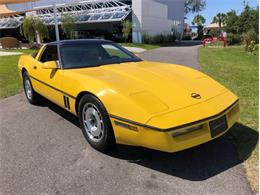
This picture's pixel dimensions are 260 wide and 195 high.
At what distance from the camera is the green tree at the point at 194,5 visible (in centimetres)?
6022

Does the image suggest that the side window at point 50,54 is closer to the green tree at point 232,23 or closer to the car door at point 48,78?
the car door at point 48,78

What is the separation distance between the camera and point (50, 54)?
475 centimetres

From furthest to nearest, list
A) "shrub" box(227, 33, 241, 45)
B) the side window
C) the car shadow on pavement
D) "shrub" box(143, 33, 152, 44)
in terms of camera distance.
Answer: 1. "shrub" box(227, 33, 241, 45)
2. "shrub" box(143, 33, 152, 44)
3. the side window
4. the car shadow on pavement

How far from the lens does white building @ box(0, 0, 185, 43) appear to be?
27.4 meters

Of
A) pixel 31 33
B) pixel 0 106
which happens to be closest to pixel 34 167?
pixel 0 106

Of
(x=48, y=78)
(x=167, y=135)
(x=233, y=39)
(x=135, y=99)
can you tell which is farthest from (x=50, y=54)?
(x=233, y=39)

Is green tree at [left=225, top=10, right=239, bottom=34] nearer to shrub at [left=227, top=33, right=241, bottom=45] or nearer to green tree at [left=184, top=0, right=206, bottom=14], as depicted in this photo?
shrub at [left=227, top=33, right=241, bottom=45]

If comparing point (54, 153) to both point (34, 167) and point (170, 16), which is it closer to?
point (34, 167)

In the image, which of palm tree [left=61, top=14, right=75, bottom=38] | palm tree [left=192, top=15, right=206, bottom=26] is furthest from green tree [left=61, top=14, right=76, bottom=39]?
palm tree [left=192, top=15, right=206, bottom=26]

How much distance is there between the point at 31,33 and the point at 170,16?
26.8 m

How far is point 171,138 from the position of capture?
2611mm

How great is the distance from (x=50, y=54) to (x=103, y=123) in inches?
90.7

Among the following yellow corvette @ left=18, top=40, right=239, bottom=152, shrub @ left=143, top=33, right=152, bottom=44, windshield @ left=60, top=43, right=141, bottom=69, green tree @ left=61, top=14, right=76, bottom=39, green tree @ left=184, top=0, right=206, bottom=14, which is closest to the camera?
yellow corvette @ left=18, top=40, right=239, bottom=152

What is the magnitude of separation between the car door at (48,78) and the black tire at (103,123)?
67cm
